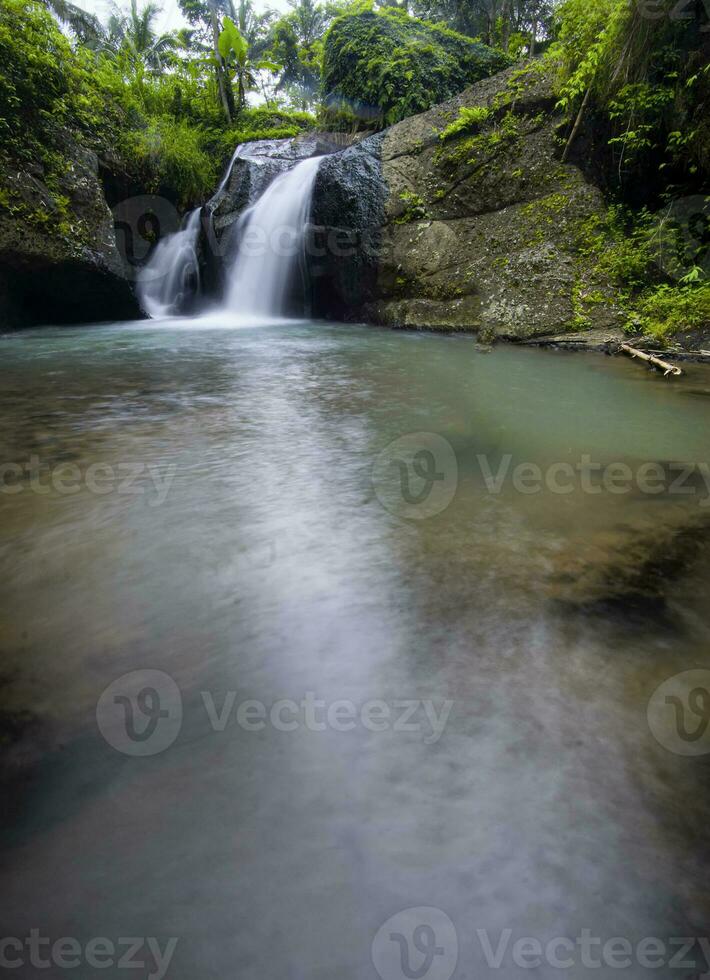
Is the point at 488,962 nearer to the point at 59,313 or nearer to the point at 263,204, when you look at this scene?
the point at 59,313

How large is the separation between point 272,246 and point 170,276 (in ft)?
7.38

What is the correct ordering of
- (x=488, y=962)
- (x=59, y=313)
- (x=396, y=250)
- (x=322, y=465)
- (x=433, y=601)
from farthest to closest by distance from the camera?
(x=59, y=313) → (x=396, y=250) → (x=322, y=465) → (x=433, y=601) → (x=488, y=962)

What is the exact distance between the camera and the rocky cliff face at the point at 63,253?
26.5 ft

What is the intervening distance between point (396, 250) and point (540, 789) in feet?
29.4

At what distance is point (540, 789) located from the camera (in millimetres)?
1146

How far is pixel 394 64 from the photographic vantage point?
11664mm

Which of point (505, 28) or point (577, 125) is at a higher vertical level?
point (505, 28)

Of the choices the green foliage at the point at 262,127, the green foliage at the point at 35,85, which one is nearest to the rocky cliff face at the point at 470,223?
the green foliage at the point at 35,85

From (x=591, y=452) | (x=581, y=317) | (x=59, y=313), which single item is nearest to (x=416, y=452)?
(x=591, y=452)

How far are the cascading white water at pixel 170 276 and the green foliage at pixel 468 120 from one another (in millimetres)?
5489

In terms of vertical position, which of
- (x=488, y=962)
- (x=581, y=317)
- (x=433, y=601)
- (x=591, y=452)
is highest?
(x=581, y=317)

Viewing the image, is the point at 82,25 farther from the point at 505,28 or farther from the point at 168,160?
the point at 168,160

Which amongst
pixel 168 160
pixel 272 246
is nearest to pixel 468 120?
pixel 272 246

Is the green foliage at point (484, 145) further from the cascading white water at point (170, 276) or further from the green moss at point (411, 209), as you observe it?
the cascading white water at point (170, 276)
